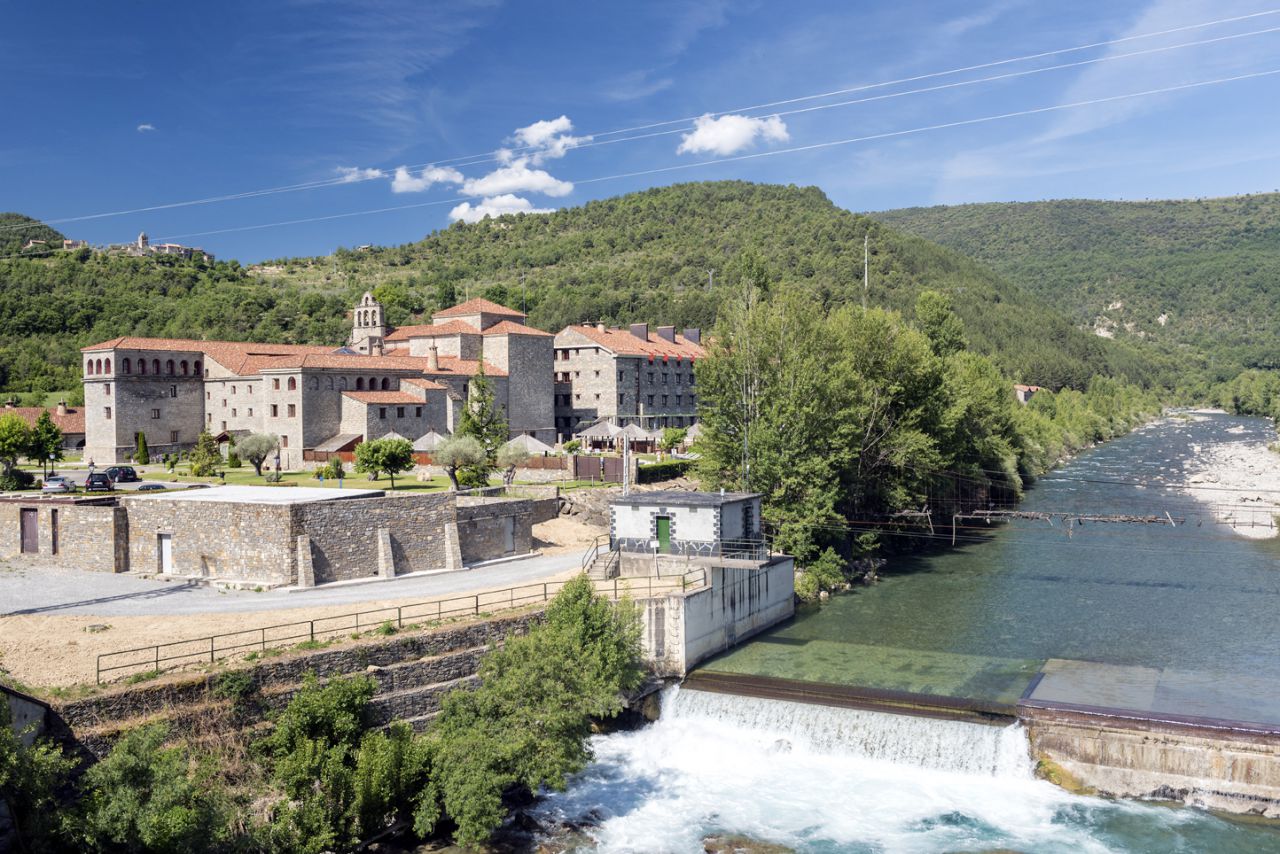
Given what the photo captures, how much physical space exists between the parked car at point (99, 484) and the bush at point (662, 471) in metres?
23.6

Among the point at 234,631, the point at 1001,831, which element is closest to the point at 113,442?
the point at 234,631

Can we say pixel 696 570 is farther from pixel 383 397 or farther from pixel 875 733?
pixel 383 397

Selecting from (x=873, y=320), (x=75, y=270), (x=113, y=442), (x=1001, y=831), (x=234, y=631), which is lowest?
(x=1001, y=831)

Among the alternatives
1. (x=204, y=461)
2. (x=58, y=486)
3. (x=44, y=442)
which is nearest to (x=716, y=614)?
(x=58, y=486)

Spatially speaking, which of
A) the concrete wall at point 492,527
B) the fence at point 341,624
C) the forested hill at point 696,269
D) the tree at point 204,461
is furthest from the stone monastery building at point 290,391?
the forested hill at point 696,269

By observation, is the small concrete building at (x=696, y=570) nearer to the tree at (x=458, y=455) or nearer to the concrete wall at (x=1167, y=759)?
the concrete wall at (x=1167, y=759)

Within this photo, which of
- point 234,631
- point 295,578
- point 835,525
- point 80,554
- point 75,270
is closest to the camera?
point 234,631

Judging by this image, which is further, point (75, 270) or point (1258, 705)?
point (75, 270)

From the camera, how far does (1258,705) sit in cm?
2400

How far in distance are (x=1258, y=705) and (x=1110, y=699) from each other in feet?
11.4

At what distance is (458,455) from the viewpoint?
4353cm

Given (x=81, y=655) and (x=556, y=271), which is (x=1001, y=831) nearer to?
(x=81, y=655)

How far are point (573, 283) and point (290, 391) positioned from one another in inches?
3879

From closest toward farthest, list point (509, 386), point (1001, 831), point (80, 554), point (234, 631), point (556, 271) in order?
1. point (1001, 831)
2. point (234, 631)
3. point (80, 554)
4. point (509, 386)
5. point (556, 271)
